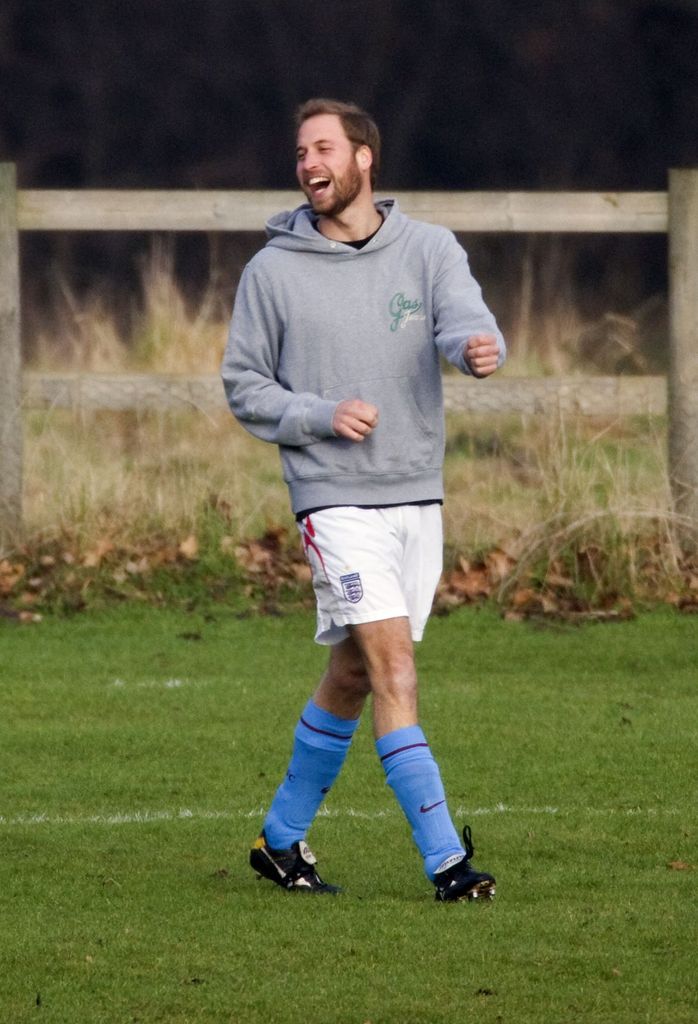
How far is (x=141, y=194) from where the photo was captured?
34.5 feet

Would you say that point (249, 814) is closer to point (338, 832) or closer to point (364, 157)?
point (338, 832)

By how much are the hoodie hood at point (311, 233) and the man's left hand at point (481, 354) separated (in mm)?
433

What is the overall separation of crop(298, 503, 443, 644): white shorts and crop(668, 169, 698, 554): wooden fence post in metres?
4.90

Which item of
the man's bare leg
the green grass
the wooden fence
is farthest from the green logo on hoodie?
the wooden fence

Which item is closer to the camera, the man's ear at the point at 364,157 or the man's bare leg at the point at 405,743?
the man's bare leg at the point at 405,743

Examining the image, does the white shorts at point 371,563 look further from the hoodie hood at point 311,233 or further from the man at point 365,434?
the hoodie hood at point 311,233

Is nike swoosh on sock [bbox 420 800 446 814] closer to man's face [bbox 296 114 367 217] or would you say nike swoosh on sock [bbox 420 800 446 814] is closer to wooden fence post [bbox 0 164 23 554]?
man's face [bbox 296 114 367 217]

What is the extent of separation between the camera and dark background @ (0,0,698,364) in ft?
75.8

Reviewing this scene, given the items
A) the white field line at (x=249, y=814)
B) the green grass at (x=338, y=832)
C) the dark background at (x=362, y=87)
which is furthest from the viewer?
the dark background at (x=362, y=87)

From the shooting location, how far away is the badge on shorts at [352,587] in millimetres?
5258

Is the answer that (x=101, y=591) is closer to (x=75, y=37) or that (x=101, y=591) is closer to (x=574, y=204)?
(x=574, y=204)

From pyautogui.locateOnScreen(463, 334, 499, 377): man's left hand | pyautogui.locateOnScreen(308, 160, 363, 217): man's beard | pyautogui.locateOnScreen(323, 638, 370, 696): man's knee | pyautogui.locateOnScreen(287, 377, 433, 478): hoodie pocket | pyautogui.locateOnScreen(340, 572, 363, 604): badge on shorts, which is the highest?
pyautogui.locateOnScreen(308, 160, 363, 217): man's beard

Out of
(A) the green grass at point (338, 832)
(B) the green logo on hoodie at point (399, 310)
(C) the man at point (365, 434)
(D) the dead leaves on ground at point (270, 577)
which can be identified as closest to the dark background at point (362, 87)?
(D) the dead leaves on ground at point (270, 577)

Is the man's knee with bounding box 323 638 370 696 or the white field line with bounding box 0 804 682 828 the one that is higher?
the man's knee with bounding box 323 638 370 696
